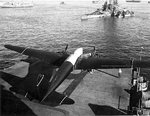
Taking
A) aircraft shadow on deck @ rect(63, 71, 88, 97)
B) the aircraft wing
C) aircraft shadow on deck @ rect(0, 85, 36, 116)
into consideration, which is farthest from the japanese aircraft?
aircraft shadow on deck @ rect(63, 71, 88, 97)

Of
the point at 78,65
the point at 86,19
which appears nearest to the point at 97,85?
the point at 78,65

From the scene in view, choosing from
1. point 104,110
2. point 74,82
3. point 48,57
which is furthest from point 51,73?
point 104,110

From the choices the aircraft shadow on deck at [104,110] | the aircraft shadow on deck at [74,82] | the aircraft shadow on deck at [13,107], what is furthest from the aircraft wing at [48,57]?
the aircraft shadow on deck at [104,110]

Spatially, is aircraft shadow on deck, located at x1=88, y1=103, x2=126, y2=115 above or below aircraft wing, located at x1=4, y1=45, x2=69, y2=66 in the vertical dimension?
below

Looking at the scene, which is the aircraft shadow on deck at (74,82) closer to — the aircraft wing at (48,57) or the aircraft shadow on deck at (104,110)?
the aircraft wing at (48,57)

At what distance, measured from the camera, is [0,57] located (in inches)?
2377

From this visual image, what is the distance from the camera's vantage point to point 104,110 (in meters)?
22.0

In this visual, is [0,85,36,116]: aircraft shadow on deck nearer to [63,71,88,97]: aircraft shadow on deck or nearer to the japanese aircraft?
the japanese aircraft

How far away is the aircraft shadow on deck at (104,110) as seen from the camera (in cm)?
2156

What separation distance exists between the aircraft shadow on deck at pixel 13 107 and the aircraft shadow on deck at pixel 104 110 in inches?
284

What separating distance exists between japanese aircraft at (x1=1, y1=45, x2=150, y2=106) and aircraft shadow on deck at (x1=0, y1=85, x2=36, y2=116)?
187 cm

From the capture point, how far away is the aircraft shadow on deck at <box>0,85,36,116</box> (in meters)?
20.8

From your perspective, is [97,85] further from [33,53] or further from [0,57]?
[0,57]

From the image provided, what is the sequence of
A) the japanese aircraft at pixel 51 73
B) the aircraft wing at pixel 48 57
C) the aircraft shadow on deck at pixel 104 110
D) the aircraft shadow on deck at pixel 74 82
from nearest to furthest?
1. the japanese aircraft at pixel 51 73
2. the aircraft shadow on deck at pixel 104 110
3. the aircraft shadow on deck at pixel 74 82
4. the aircraft wing at pixel 48 57
